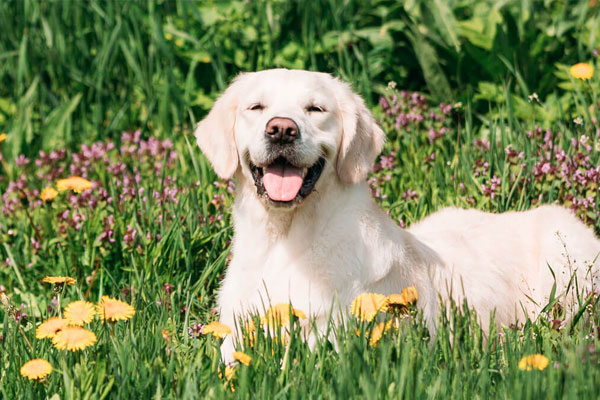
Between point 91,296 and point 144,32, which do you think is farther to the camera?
point 144,32

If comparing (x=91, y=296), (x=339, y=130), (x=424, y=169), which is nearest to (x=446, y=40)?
(x=424, y=169)

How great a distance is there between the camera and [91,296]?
3930 mm

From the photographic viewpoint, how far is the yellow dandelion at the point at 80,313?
2.54 m

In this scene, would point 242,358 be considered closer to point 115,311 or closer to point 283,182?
point 115,311

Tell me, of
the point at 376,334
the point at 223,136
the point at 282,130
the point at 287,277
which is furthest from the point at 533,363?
the point at 223,136

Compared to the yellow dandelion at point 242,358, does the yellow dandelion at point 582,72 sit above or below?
above

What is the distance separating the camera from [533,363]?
7.50ft

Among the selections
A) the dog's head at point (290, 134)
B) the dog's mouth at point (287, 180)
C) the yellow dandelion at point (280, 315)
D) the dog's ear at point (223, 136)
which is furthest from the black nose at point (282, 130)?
the yellow dandelion at point (280, 315)

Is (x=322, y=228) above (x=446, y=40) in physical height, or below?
below

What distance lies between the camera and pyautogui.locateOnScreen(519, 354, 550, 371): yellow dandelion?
7.47ft

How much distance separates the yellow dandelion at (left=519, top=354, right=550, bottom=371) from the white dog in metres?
0.67

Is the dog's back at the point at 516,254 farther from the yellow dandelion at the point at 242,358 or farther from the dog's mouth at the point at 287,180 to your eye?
the yellow dandelion at the point at 242,358

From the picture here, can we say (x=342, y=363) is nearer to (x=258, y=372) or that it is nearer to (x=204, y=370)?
(x=258, y=372)

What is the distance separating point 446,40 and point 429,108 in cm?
48
